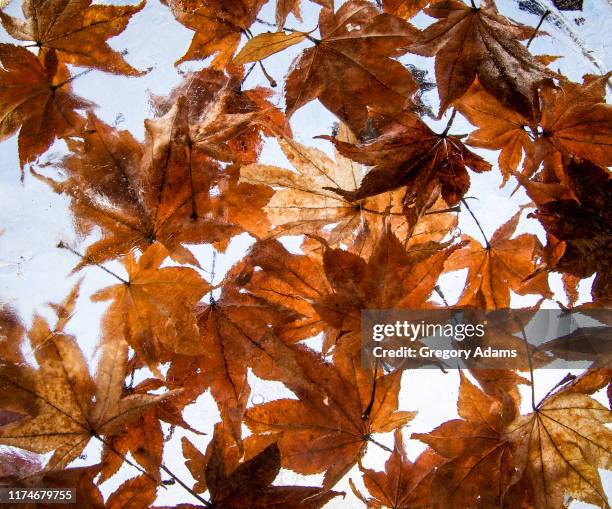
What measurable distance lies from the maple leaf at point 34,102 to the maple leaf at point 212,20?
0.22m

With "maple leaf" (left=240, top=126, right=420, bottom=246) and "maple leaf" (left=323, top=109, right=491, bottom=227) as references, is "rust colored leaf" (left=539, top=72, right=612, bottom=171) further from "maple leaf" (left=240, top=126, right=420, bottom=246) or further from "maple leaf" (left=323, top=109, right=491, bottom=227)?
"maple leaf" (left=240, top=126, right=420, bottom=246)

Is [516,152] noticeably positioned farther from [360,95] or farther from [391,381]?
[391,381]

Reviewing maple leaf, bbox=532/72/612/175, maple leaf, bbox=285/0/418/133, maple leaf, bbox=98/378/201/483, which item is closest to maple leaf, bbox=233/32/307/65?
maple leaf, bbox=285/0/418/133

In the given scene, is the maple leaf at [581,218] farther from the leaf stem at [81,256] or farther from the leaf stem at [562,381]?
the leaf stem at [81,256]

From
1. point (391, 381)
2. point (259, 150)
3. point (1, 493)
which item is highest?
point (259, 150)

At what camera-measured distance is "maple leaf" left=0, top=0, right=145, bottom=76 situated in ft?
2.36

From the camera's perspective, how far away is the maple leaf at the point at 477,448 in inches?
27.6

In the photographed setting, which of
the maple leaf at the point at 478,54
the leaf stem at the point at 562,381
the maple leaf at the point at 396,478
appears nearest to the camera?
the maple leaf at the point at 478,54

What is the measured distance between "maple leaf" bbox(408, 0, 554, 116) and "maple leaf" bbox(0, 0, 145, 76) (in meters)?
0.48

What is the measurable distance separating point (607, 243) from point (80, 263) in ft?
2.62

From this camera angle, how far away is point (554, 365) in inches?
29.5

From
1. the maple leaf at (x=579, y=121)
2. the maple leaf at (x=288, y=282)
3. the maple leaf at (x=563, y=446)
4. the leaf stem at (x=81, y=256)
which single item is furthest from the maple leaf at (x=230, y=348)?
the maple leaf at (x=579, y=121)

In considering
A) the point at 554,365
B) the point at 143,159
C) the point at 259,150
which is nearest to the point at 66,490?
the point at 143,159

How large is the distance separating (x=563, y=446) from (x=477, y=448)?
131 millimetres
